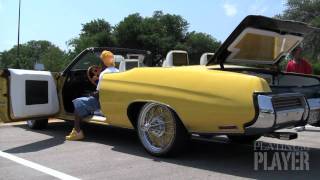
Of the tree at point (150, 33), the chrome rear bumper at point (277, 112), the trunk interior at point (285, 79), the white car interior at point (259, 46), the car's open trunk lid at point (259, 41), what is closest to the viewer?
the chrome rear bumper at point (277, 112)

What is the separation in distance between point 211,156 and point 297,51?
3.36m

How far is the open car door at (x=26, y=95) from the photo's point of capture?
7.41 m

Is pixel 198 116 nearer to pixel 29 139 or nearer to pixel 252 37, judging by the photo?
pixel 252 37

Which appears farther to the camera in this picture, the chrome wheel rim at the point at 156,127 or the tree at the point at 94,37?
the tree at the point at 94,37

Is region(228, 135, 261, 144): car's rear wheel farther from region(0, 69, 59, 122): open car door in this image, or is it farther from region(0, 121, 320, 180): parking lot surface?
region(0, 69, 59, 122): open car door

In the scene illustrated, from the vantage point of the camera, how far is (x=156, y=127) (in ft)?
20.3

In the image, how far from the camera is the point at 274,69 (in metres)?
6.74

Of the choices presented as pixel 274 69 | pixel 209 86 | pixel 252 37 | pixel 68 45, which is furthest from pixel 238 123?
pixel 68 45

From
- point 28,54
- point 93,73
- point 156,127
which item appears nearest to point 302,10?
point 93,73

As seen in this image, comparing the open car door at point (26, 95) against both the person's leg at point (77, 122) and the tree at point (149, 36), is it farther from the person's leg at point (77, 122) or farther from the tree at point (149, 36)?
the tree at point (149, 36)

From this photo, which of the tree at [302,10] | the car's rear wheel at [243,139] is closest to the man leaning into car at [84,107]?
the car's rear wheel at [243,139]
